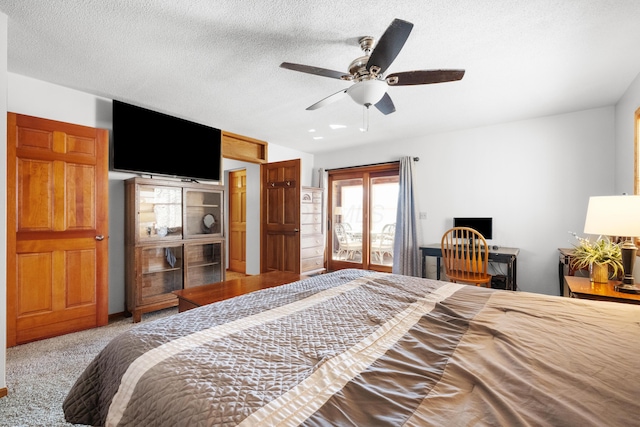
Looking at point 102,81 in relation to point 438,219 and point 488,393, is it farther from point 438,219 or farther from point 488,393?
point 438,219

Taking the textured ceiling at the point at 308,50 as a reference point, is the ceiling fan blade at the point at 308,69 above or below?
below

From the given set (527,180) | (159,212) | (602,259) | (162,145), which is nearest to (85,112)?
(162,145)

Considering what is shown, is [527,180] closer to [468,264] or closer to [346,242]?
[468,264]

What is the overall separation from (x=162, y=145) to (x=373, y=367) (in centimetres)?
349

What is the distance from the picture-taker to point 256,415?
0.62 meters

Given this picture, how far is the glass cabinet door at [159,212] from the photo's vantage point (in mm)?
3238

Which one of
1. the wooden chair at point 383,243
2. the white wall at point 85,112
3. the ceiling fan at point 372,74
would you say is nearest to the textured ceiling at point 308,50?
the white wall at point 85,112

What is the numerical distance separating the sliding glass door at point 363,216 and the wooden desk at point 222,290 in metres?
2.65

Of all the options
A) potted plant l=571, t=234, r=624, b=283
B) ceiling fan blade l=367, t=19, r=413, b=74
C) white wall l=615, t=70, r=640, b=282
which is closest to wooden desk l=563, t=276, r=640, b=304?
potted plant l=571, t=234, r=624, b=283

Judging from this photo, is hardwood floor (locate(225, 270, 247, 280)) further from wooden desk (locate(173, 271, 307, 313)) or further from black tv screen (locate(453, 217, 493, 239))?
black tv screen (locate(453, 217, 493, 239))

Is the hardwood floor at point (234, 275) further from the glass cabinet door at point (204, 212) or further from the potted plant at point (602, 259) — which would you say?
the potted plant at point (602, 259)

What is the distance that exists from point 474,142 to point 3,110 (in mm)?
4784

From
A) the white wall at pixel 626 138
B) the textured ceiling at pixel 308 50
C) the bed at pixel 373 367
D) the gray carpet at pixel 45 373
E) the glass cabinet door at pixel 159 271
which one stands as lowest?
the gray carpet at pixel 45 373

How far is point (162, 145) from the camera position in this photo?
3418 millimetres
